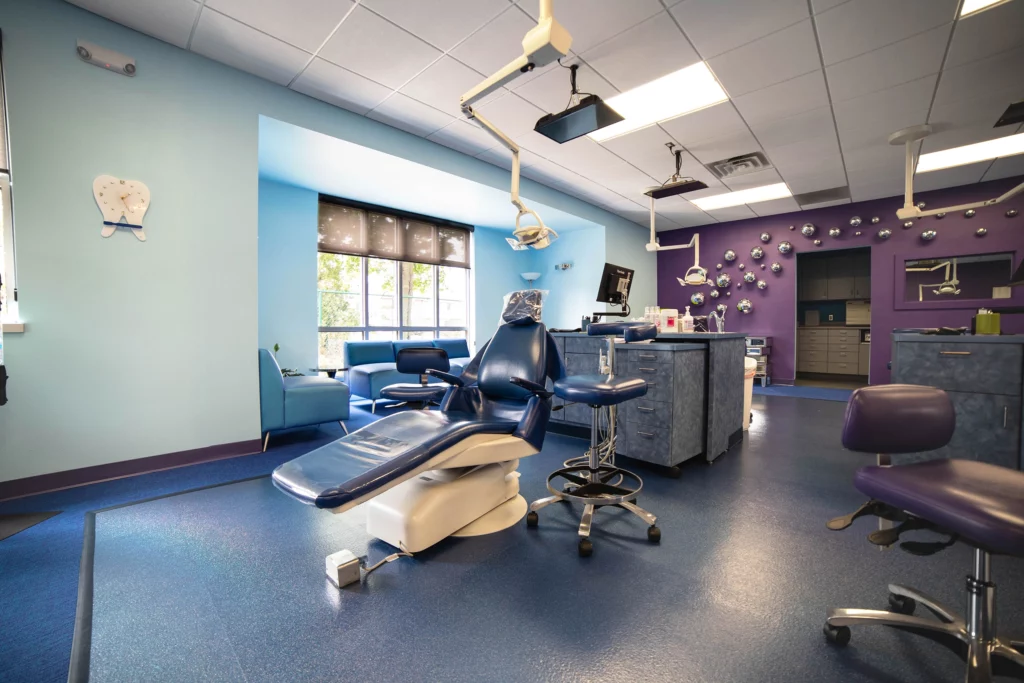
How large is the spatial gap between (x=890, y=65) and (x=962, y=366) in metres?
2.44

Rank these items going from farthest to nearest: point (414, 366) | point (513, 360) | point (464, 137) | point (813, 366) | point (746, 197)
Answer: point (813, 366), point (746, 197), point (464, 137), point (414, 366), point (513, 360)

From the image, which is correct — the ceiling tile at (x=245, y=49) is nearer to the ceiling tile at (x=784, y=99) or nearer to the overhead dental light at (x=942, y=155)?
the ceiling tile at (x=784, y=99)

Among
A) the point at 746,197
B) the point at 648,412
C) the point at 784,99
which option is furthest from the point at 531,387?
the point at 746,197

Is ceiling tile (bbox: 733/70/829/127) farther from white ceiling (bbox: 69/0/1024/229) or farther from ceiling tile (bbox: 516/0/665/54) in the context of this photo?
ceiling tile (bbox: 516/0/665/54)

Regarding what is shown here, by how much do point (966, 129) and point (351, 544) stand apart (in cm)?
672

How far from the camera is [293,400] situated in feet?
11.8

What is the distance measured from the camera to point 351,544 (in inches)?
76.7

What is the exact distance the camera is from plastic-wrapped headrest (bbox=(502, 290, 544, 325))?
2.40m

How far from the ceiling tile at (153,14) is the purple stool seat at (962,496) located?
14.0 feet

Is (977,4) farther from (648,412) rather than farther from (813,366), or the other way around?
(813,366)

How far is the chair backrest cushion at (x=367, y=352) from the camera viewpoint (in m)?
5.80

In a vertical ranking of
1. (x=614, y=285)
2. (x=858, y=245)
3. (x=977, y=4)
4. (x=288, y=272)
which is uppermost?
(x=977, y=4)

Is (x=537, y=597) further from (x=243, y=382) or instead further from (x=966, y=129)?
(x=966, y=129)

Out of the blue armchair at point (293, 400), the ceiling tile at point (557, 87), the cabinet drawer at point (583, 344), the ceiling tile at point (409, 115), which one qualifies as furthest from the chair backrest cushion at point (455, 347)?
the ceiling tile at point (557, 87)
